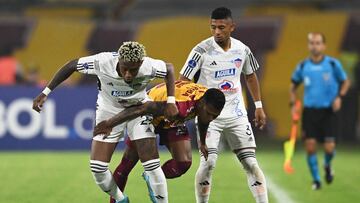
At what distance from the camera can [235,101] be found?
9.48m

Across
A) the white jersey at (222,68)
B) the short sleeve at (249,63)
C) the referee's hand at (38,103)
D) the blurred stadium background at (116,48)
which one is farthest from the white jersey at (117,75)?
the blurred stadium background at (116,48)

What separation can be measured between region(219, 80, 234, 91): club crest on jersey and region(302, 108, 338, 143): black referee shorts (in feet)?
13.0

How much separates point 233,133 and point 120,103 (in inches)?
48.1

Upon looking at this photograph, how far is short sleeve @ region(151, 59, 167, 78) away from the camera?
8.72 m

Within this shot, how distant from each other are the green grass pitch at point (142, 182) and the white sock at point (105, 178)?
1.95 m

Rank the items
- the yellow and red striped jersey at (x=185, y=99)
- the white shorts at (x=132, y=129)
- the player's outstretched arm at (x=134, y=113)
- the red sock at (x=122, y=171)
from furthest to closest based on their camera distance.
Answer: the red sock at (x=122, y=171) → the white shorts at (x=132, y=129) → the yellow and red striped jersey at (x=185, y=99) → the player's outstretched arm at (x=134, y=113)

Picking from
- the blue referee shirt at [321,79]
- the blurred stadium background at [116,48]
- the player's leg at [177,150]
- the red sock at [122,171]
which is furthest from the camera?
the blurred stadium background at [116,48]

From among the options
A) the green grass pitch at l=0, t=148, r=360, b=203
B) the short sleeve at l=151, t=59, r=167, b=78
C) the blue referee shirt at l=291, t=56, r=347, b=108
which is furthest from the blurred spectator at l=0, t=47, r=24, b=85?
the short sleeve at l=151, t=59, r=167, b=78

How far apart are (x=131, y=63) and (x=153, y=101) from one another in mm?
741

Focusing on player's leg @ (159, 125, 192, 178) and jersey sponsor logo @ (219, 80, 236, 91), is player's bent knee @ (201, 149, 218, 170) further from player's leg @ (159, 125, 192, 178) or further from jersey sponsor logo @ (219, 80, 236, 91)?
jersey sponsor logo @ (219, 80, 236, 91)

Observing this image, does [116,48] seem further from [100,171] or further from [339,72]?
[100,171]

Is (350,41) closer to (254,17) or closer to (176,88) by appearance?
(254,17)

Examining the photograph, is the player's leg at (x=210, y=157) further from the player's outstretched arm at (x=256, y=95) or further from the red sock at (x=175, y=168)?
the player's outstretched arm at (x=256, y=95)

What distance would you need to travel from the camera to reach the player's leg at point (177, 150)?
9.20 m
